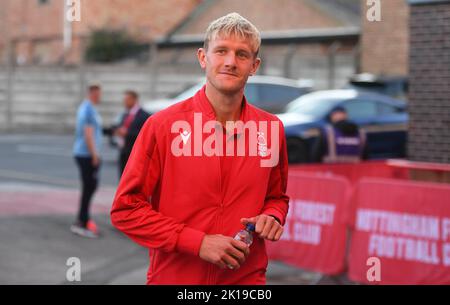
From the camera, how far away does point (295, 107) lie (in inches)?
699

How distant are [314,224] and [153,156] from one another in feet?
20.6

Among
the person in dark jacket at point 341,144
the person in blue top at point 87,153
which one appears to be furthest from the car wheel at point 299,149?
the person in blue top at point 87,153

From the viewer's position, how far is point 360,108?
18.1 metres

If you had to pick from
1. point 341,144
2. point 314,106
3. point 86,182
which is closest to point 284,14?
point 314,106

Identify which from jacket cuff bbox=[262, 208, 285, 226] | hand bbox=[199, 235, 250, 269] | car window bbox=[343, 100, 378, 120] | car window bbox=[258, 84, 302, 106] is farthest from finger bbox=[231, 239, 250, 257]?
car window bbox=[258, 84, 302, 106]

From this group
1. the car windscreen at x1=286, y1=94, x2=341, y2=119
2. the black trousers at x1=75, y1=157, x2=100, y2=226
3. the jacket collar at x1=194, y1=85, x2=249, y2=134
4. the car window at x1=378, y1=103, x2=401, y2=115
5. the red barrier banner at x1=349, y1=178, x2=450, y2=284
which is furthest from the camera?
the car window at x1=378, y1=103, x2=401, y2=115

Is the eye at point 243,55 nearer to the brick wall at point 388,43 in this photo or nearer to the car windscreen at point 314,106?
the car windscreen at point 314,106

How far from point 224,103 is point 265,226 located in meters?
0.53

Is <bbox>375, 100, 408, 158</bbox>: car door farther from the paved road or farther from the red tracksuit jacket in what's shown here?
the red tracksuit jacket

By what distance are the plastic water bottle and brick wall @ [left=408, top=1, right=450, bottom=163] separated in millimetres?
6949

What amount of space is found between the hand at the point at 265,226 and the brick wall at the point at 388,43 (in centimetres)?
2528

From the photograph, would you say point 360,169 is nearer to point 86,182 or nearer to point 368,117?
point 86,182

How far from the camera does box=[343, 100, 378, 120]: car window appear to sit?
17906mm
